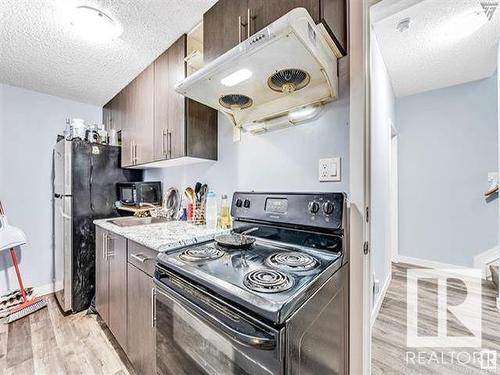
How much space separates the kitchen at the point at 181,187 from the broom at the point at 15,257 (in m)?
0.03

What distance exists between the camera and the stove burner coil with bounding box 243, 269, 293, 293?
0.72m

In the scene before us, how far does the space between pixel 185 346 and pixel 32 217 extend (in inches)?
105

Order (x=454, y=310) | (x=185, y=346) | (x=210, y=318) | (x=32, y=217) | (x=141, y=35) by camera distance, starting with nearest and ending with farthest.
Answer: (x=210, y=318), (x=185, y=346), (x=141, y=35), (x=454, y=310), (x=32, y=217)

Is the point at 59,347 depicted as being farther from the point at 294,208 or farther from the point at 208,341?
the point at 294,208

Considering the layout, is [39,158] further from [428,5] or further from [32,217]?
[428,5]

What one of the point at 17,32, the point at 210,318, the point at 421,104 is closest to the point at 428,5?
the point at 421,104

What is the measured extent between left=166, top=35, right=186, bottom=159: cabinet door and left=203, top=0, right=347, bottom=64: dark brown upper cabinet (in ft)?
1.05

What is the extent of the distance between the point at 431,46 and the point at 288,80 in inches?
74.2

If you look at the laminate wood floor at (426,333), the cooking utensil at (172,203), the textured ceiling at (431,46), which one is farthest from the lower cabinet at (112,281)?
the textured ceiling at (431,46)

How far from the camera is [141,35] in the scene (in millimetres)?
1596

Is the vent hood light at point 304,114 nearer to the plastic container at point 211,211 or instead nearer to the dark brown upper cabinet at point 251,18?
the dark brown upper cabinet at point 251,18

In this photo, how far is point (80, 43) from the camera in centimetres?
163

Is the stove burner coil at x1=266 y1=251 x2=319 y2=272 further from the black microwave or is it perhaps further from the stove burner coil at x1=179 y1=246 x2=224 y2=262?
the black microwave

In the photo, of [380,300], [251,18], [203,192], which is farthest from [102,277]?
[380,300]
